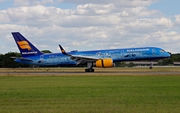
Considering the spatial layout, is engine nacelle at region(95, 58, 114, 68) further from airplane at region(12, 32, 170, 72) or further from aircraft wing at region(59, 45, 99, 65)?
aircraft wing at region(59, 45, 99, 65)

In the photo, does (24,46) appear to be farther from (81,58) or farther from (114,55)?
(114,55)

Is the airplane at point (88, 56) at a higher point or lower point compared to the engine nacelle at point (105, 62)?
higher

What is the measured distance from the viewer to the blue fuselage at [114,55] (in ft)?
178

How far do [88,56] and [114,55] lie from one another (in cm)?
368

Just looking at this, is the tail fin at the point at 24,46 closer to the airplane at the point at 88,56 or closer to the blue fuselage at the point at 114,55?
the airplane at the point at 88,56

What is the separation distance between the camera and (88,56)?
5569 cm

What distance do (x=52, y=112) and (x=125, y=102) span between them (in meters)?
3.86

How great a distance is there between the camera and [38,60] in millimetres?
58812

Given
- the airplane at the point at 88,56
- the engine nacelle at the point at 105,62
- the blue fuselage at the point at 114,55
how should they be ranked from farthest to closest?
the blue fuselage at the point at 114,55 < the airplane at the point at 88,56 < the engine nacelle at the point at 105,62

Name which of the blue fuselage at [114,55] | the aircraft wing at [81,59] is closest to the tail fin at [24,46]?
the blue fuselage at [114,55]

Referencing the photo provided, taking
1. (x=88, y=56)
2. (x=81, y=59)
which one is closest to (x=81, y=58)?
(x=81, y=59)

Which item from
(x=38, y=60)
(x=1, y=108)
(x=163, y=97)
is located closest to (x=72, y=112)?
(x=1, y=108)

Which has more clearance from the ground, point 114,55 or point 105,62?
point 114,55

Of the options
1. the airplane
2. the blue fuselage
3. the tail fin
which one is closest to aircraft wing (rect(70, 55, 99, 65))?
the airplane
